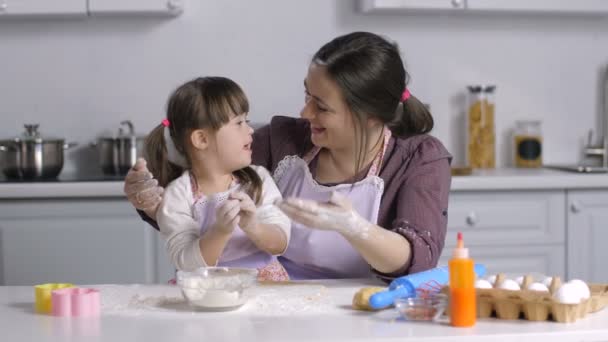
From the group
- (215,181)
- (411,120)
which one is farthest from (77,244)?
(411,120)

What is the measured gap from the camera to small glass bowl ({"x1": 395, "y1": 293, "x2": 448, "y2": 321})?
1.60 meters

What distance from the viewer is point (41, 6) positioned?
3.51 m

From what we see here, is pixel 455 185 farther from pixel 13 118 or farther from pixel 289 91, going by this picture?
pixel 13 118

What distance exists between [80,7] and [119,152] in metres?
0.56

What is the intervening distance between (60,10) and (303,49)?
38.9 inches

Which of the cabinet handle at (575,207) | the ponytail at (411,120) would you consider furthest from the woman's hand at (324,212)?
the cabinet handle at (575,207)

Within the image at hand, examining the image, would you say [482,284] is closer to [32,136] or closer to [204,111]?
[204,111]

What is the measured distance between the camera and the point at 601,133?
409cm

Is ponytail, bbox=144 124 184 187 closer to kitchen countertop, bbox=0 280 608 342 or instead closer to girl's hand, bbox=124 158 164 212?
girl's hand, bbox=124 158 164 212

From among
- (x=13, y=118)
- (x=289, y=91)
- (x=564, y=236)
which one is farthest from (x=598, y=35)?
(x=13, y=118)

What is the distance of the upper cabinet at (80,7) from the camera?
11.5ft

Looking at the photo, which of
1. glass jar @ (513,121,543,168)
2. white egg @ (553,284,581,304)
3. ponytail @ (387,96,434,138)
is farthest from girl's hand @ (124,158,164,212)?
glass jar @ (513,121,543,168)

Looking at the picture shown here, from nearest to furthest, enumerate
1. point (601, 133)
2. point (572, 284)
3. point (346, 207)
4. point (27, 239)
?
point (572, 284) < point (346, 207) < point (27, 239) < point (601, 133)

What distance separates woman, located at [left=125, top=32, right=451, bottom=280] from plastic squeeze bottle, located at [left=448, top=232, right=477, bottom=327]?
0.42 m
